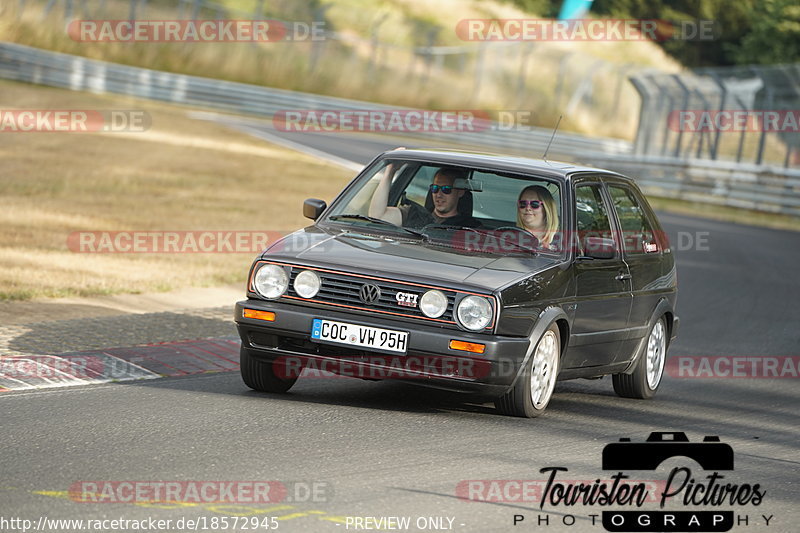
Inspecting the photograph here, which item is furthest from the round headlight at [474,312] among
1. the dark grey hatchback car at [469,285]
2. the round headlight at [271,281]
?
the round headlight at [271,281]

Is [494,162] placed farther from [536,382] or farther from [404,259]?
[536,382]

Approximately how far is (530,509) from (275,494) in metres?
1.15

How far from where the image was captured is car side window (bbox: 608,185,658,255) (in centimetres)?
932

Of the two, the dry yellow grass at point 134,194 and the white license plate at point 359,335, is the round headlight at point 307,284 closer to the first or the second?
the white license plate at point 359,335

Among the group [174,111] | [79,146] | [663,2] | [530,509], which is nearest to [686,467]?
[530,509]

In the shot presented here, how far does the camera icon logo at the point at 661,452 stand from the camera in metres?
6.97

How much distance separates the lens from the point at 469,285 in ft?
24.6

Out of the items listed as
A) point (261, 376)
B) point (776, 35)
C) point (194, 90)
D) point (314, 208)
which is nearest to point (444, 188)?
point (314, 208)

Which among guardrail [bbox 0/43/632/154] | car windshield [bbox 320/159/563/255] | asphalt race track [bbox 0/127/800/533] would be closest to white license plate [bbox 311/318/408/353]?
asphalt race track [bbox 0/127/800/533]

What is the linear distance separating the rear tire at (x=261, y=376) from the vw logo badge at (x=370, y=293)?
870 millimetres

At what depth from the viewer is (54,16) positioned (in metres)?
46.6

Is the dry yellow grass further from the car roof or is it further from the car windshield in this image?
the car roof

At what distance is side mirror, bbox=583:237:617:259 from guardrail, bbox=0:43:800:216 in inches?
912

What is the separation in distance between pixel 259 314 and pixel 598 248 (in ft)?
7.70
